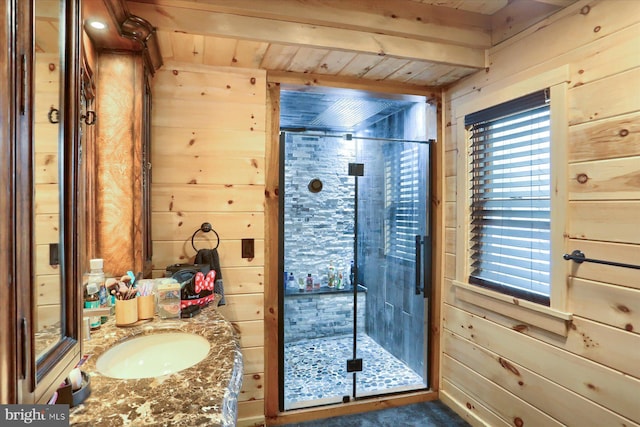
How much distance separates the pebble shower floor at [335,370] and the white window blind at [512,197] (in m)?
1.02

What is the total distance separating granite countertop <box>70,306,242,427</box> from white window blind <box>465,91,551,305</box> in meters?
1.53

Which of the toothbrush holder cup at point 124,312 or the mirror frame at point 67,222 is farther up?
the mirror frame at point 67,222

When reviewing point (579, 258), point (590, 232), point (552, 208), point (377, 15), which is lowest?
point (579, 258)

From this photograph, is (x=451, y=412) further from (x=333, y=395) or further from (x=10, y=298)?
(x=10, y=298)

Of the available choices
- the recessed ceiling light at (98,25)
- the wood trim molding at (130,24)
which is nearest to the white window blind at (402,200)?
the wood trim molding at (130,24)

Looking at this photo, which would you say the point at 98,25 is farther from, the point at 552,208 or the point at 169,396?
the point at 552,208

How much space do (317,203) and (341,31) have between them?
1166mm

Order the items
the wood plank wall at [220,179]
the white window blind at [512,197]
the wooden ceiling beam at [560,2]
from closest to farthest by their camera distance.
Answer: the wooden ceiling beam at [560,2]
the white window blind at [512,197]
the wood plank wall at [220,179]

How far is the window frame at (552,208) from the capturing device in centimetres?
164

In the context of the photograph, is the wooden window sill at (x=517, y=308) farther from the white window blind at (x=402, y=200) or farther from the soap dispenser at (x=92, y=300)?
the soap dispenser at (x=92, y=300)

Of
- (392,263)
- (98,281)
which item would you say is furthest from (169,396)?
(392,263)

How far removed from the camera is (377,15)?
1832 mm

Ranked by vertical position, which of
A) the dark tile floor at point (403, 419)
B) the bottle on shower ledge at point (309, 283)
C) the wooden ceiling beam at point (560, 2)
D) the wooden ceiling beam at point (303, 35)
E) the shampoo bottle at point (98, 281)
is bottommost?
the dark tile floor at point (403, 419)

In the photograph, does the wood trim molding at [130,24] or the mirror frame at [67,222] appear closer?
the mirror frame at [67,222]
